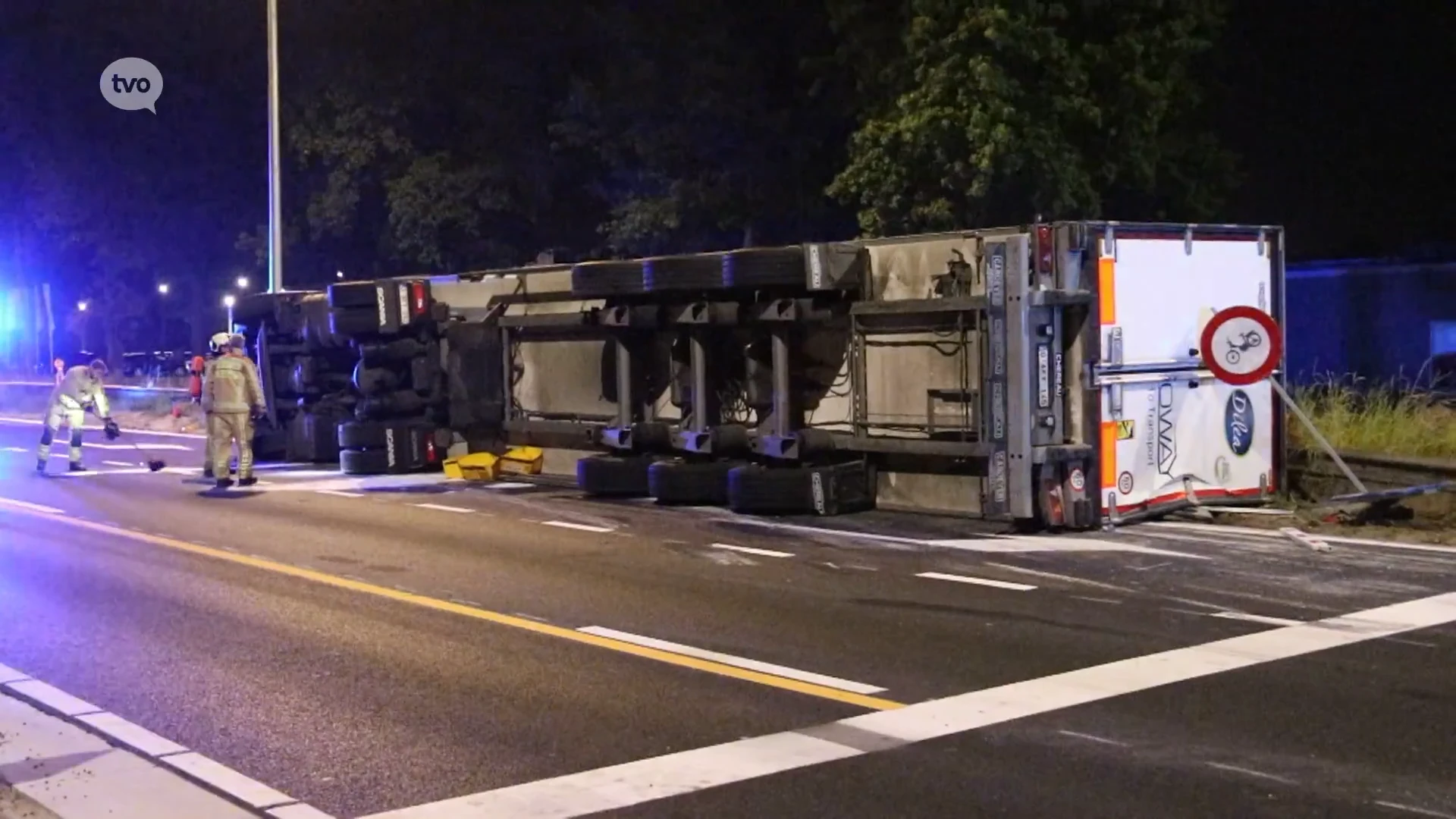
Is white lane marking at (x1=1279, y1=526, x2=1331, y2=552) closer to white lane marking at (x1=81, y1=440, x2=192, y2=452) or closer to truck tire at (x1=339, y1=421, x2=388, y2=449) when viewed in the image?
truck tire at (x1=339, y1=421, x2=388, y2=449)

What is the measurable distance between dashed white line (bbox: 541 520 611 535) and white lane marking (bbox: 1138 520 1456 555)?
15.3 ft

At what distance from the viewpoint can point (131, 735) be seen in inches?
286

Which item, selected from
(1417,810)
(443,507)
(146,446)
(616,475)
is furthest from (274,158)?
(1417,810)

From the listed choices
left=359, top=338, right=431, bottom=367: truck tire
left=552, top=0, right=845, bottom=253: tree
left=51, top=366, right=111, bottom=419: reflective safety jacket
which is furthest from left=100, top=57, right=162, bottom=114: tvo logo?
left=359, top=338, right=431, bottom=367: truck tire

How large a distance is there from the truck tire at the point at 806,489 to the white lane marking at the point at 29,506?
7.12 metres

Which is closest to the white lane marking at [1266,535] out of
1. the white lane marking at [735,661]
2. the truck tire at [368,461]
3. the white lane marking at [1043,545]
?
the white lane marking at [1043,545]

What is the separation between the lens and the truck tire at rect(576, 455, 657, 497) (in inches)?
644

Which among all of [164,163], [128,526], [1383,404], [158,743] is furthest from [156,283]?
[158,743]

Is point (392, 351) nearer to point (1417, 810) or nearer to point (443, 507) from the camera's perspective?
point (443, 507)

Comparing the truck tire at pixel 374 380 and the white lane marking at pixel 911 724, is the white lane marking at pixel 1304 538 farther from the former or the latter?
the truck tire at pixel 374 380

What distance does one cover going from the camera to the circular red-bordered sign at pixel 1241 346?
13250 mm

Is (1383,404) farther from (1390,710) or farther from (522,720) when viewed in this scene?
(522,720)

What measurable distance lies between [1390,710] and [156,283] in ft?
174

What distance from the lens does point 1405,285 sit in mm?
32656
